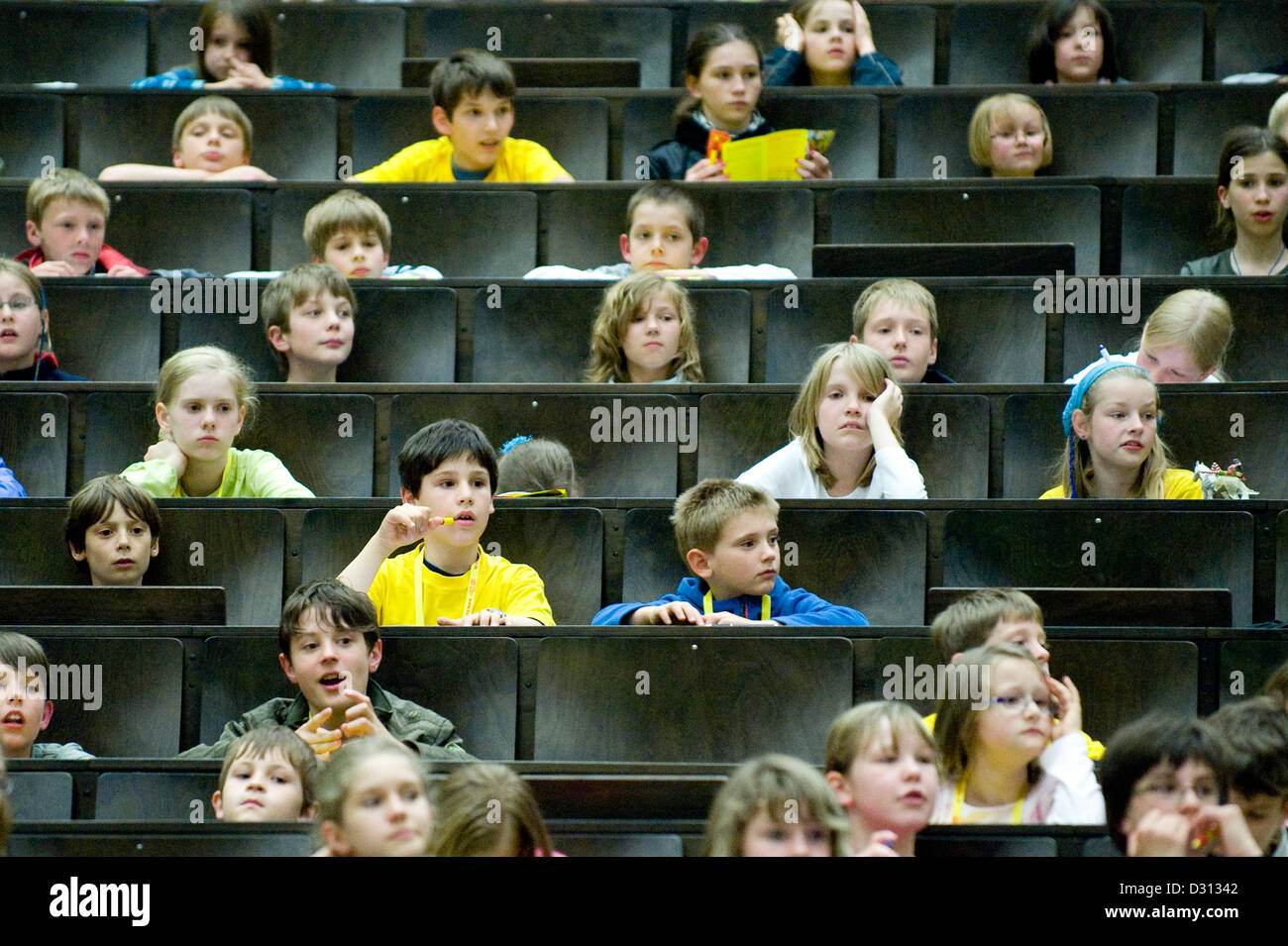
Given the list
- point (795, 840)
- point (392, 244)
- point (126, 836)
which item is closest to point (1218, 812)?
point (795, 840)

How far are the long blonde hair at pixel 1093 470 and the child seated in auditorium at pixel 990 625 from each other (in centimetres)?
49

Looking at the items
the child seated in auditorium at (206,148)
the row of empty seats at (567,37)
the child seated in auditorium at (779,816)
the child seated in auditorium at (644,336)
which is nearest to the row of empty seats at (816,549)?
the child seated in auditorium at (644,336)

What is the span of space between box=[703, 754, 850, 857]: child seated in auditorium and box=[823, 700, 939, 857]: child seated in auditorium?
129 millimetres

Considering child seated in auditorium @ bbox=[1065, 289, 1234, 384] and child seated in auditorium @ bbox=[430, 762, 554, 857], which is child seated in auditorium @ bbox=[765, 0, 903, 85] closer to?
child seated in auditorium @ bbox=[1065, 289, 1234, 384]

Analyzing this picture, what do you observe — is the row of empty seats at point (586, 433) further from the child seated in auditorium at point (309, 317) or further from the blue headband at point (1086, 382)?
the child seated in auditorium at point (309, 317)

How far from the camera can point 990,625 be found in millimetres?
1854

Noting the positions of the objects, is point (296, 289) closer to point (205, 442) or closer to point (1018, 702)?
point (205, 442)

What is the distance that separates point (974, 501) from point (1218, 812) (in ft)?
2.55

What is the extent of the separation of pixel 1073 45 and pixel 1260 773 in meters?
2.04

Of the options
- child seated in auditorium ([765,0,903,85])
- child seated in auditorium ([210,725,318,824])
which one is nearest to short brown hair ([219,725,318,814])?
child seated in auditorium ([210,725,318,824])

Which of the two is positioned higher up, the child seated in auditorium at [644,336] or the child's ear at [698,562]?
the child seated in auditorium at [644,336]

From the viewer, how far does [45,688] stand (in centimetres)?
196

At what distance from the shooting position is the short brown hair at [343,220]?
2.81 metres
